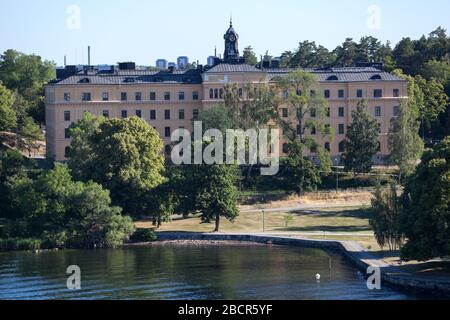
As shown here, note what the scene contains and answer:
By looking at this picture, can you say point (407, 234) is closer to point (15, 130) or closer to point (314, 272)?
point (314, 272)

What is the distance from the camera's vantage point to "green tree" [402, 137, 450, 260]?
2338 inches

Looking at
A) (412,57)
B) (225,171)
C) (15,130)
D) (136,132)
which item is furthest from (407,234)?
(412,57)

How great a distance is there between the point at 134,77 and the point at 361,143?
74.6 ft

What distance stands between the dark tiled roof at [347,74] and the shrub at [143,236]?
1123 inches

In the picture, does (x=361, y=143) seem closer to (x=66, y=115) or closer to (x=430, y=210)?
(x=66, y=115)

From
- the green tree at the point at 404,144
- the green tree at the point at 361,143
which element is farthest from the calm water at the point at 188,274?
the green tree at the point at 361,143

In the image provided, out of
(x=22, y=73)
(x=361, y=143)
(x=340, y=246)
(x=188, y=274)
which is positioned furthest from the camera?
(x=22, y=73)

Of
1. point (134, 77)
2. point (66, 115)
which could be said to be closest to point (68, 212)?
point (66, 115)

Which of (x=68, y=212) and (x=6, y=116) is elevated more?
(x=6, y=116)

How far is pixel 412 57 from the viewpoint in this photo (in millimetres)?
118875

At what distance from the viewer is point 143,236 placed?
255ft

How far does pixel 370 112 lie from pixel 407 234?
4108cm

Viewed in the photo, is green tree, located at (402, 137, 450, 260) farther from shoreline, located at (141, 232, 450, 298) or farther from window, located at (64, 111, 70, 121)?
window, located at (64, 111, 70, 121)

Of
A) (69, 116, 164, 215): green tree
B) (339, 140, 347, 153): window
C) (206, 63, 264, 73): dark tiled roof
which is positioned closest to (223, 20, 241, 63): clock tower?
(206, 63, 264, 73): dark tiled roof
